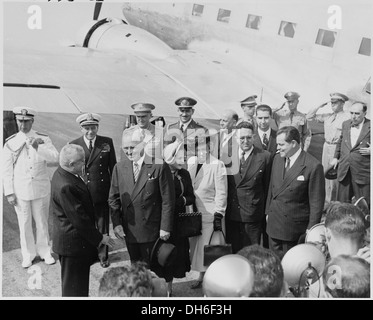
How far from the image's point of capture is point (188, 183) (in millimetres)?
4105

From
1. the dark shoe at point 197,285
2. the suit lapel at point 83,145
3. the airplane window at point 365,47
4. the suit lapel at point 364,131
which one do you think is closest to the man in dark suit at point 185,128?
the suit lapel at point 83,145

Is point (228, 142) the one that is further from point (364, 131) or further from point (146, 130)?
point (364, 131)

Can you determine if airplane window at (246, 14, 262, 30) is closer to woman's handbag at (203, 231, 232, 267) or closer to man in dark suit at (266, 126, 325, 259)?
man in dark suit at (266, 126, 325, 259)

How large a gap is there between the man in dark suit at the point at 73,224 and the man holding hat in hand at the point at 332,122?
6.49 ft

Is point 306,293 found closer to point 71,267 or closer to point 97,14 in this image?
point 71,267

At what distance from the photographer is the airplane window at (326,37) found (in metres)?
4.35

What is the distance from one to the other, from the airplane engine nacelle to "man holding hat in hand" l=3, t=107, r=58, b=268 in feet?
2.58

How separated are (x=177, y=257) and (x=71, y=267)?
0.81 metres

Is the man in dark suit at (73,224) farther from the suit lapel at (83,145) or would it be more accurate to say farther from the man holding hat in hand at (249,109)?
the man holding hat in hand at (249,109)

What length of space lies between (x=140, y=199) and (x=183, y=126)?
0.78 meters

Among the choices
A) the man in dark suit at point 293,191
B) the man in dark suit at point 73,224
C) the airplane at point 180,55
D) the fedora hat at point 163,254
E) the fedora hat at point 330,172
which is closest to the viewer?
the man in dark suit at point 73,224

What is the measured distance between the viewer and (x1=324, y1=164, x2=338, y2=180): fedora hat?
14.9 ft

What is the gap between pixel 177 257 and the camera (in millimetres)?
4117

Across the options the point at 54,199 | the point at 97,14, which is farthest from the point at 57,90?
the point at 54,199
